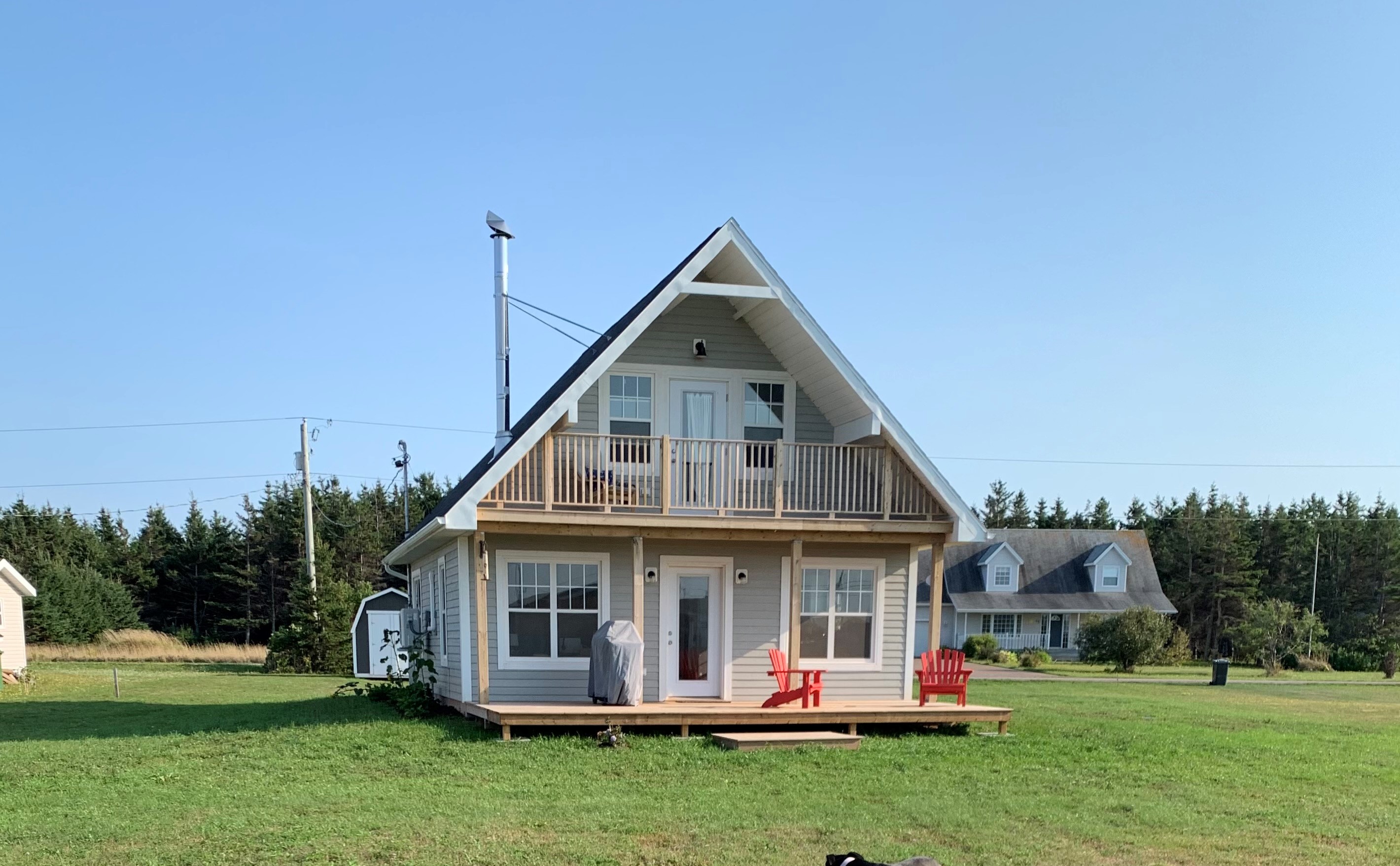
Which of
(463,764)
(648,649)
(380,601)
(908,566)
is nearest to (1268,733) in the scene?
(908,566)

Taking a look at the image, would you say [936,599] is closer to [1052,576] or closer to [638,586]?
[638,586]

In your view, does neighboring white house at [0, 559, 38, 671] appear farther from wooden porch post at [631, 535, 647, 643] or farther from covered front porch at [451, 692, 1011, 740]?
wooden porch post at [631, 535, 647, 643]

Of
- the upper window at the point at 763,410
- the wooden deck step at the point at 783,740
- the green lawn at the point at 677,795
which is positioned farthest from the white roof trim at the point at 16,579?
the wooden deck step at the point at 783,740

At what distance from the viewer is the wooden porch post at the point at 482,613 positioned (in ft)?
44.6

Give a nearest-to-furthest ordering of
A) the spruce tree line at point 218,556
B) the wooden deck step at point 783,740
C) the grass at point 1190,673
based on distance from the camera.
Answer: the wooden deck step at point 783,740, the grass at point 1190,673, the spruce tree line at point 218,556

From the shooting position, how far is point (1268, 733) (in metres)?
14.6

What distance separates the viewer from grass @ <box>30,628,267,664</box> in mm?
39000

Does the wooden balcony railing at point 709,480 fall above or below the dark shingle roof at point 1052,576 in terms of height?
above

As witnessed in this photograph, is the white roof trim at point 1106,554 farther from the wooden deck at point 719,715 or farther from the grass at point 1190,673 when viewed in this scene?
the wooden deck at point 719,715

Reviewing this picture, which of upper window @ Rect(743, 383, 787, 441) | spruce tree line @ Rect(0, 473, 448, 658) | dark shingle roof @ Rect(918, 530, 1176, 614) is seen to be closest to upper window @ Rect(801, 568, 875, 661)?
upper window @ Rect(743, 383, 787, 441)

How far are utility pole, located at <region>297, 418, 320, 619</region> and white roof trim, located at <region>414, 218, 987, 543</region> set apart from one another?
64.4 ft

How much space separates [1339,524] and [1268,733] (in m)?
55.0

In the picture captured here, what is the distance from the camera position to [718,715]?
13.0 meters

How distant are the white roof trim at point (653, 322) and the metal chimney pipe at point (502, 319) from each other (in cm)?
260
